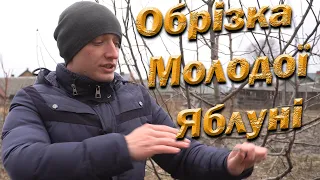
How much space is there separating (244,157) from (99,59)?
553 millimetres

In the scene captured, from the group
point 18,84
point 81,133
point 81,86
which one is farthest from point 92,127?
point 18,84

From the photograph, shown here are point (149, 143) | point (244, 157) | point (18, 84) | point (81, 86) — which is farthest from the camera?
point (18, 84)

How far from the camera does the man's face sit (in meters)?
1.11

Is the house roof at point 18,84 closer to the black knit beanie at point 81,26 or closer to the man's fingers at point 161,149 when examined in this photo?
the black knit beanie at point 81,26

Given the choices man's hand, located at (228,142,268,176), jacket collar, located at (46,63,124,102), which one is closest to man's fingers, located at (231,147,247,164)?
man's hand, located at (228,142,268,176)

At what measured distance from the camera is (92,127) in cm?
106

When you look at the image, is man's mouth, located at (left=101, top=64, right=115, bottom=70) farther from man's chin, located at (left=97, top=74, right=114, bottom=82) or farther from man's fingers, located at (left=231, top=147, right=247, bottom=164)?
man's fingers, located at (left=231, top=147, right=247, bottom=164)

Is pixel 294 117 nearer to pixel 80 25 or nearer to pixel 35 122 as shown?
pixel 80 25

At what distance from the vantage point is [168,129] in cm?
88

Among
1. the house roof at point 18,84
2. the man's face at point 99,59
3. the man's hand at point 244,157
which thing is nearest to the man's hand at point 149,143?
the man's hand at point 244,157

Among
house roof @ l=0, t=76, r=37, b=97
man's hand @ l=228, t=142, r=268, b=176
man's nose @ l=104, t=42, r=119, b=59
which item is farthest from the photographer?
house roof @ l=0, t=76, r=37, b=97

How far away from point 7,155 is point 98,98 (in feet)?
1.11

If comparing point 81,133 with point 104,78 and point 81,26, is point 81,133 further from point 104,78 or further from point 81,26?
point 81,26

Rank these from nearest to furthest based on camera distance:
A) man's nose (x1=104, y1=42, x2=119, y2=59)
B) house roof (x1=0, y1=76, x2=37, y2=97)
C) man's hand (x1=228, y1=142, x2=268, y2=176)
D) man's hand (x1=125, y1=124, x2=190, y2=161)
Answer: man's hand (x1=125, y1=124, x2=190, y2=161)
man's hand (x1=228, y1=142, x2=268, y2=176)
man's nose (x1=104, y1=42, x2=119, y2=59)
house roof (x1=0, y1=76, x2=37, y2=97)
